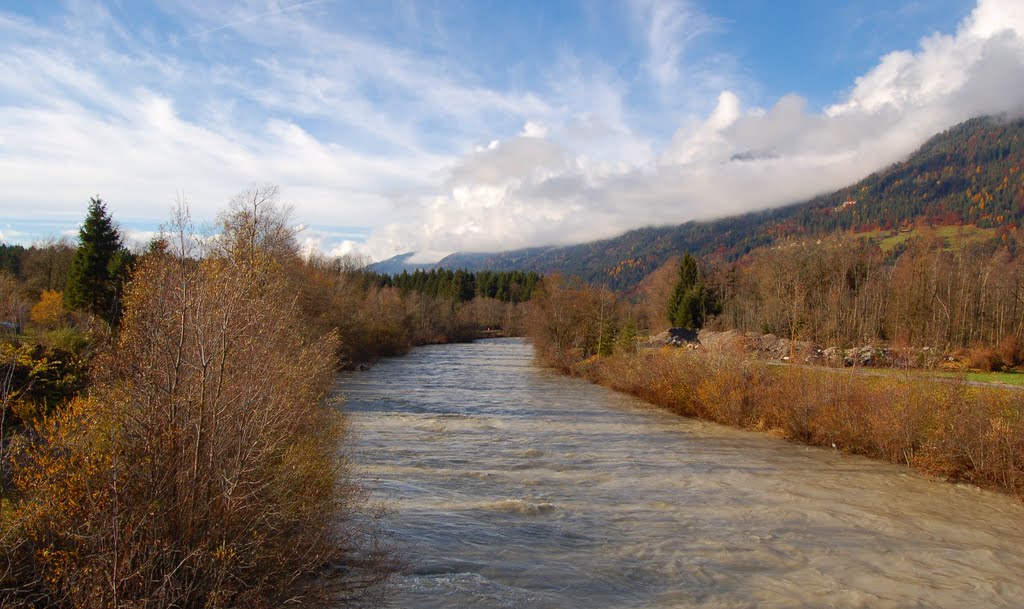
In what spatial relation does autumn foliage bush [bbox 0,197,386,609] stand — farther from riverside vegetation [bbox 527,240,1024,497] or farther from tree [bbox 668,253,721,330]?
tree [bbox 668,253,721,330]

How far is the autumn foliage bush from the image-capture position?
5.90m

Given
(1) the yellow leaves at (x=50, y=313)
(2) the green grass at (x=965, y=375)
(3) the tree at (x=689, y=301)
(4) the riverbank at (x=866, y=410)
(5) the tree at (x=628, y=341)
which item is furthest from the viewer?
(3) the tree at (x=689, y=301)

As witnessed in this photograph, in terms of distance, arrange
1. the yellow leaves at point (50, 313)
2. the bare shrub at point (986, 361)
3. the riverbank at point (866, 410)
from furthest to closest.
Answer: the yellow leaves at point (50, 313) < the bare shrub at point (986, 361) < the riverbank at point (866, 410)

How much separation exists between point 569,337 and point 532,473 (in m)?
32.7

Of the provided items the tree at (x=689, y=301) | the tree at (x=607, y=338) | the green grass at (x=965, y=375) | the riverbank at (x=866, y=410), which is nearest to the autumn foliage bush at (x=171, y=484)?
the riverbank at (x=866, y=410)

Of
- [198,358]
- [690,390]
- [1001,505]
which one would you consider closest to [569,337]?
[690,390]

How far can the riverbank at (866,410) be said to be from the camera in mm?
16781

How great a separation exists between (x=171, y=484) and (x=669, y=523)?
1088cm

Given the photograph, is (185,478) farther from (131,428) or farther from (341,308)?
(341,308)

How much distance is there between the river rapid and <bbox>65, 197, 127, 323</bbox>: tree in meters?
33.8

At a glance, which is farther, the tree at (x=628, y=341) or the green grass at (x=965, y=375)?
the tree at (x=628, y=341)

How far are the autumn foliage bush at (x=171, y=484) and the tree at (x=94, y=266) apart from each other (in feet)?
144

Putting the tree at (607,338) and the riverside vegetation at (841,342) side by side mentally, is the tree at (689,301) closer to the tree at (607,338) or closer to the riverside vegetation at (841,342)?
the riverside vegetation at (841,342)

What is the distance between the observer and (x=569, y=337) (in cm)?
5003
